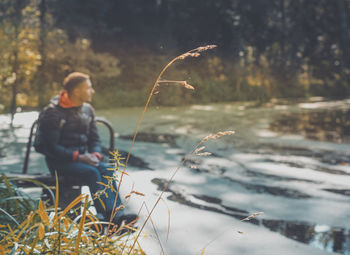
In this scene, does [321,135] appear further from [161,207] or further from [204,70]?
[204,70]

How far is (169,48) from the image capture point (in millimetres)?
20812

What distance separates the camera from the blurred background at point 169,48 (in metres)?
20.7

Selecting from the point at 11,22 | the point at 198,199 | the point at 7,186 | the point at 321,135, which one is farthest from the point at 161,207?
the point at 11,22

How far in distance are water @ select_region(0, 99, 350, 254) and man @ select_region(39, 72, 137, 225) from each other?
1.13m

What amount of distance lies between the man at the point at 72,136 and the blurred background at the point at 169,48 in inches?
356

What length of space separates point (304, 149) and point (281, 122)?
6.18m

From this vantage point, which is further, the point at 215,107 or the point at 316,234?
the point at 215,107

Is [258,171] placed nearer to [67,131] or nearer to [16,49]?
[67,131]

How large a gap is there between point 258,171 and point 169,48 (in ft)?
43.2

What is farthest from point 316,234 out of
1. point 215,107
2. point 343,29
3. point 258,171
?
point 343,29

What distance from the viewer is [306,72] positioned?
39.0m

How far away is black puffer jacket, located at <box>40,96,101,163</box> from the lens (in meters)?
4.93

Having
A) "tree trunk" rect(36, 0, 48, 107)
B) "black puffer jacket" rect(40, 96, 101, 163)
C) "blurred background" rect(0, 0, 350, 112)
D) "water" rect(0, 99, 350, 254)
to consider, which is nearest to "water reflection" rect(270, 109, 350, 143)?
"water" rect(0, 99, 350, 254)

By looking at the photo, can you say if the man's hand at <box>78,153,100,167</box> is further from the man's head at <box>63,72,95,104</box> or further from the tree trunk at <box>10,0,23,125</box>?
the tree trunk at <box>10,0,23,125</box>
